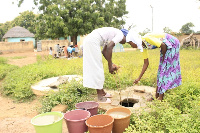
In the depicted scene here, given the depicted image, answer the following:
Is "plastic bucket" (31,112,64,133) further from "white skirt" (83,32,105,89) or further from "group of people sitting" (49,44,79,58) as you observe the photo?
"group of people sitting" (49,44,79,58)

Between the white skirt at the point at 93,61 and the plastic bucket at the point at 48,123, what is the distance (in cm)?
93

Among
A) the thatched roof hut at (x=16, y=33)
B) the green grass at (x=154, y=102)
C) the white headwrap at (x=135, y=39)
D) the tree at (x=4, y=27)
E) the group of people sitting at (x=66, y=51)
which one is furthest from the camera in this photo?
the tree at (x=4, y=27)

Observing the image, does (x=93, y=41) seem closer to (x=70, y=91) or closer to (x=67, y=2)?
(x=70, y=91)

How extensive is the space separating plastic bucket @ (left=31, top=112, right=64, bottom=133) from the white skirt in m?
0.93

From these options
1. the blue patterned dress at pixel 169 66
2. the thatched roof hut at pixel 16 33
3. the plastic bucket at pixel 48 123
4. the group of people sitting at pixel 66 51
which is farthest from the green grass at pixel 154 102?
the thatched roof hut at pixel 16 33

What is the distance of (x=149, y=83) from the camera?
429cm

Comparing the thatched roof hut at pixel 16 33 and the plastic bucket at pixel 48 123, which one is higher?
the thatched roof hut at pixel 16 33

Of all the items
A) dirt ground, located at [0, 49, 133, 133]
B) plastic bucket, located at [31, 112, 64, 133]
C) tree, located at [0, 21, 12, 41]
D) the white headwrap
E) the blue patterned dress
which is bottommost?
dirt ground, located at [0, 49, 133, 133]

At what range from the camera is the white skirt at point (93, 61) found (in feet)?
9.73

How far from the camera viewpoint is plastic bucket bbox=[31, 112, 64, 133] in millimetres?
2021

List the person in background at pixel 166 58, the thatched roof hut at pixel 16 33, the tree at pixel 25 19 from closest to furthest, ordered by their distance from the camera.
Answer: the person in background at pixel 166 58 → the thatched roof hut at pixel 16 33 → the tree at pixel 25 19

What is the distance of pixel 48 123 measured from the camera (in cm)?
218

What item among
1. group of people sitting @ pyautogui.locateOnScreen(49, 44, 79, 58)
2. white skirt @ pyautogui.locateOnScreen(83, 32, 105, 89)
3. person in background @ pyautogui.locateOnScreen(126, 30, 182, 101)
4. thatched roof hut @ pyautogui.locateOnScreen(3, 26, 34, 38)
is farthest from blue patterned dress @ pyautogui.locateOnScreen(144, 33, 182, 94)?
thatched roof hut @ pyautogui.locateOnScreen(3, 26, 34, 38)

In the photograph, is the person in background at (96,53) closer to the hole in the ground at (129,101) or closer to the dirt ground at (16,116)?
the hole in the ground at (129,101)
